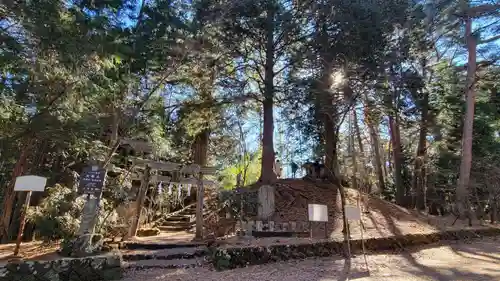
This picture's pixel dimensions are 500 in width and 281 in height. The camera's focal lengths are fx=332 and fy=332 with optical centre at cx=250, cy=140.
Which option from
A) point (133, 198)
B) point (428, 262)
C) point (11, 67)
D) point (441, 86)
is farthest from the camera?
point (441, 86)

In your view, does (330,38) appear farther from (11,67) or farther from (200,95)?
(11,67)

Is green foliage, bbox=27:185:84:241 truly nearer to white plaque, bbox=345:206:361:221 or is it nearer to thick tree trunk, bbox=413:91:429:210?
white plaque, bbox=345:206:361:221

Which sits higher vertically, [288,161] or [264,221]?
[288,161]

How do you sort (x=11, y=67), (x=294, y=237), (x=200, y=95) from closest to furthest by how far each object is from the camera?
(x=11, y=67) < (x=294, y=237) < (x=200, y=95)

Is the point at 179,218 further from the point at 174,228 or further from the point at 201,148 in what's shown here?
the point at 201,148

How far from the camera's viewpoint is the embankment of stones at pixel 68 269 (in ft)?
16.0

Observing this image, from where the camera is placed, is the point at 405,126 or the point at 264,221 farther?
the point at 405,126

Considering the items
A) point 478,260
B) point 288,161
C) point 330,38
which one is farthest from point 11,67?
point 288,161

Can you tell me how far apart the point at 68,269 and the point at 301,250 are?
416cm

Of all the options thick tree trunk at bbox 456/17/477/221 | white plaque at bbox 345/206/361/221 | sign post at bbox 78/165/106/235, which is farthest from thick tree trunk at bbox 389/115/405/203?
sign post at bbox 78/165/106/235

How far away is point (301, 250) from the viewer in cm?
666

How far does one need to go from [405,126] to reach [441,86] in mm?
1944

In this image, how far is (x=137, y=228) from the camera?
8859 millimetres

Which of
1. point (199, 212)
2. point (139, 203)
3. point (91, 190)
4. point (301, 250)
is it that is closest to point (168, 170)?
point (139, 203)
